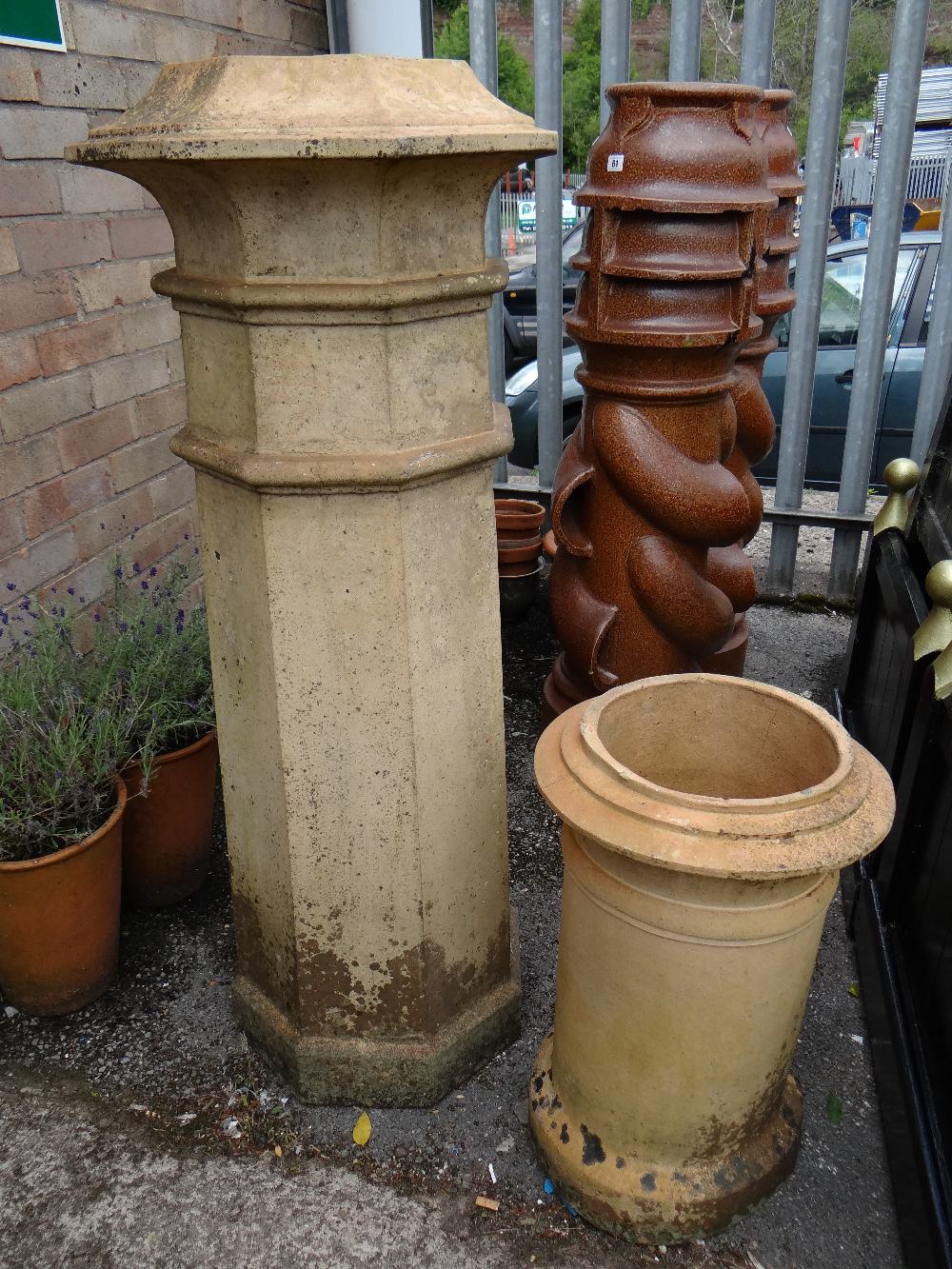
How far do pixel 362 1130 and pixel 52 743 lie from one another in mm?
1097

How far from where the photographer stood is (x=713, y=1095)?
6.03ft

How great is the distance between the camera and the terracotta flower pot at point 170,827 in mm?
2682

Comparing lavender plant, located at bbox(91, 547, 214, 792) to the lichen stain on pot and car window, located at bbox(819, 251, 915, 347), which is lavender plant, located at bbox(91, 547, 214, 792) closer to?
the lichen stain on pot

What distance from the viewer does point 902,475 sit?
9.37ft

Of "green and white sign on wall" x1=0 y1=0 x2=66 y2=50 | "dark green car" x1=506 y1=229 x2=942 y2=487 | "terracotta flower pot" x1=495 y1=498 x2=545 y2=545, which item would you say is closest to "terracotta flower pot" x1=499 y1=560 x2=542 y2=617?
"terracotta flower pot" x1=495 y1=498 x2=545 y2=545

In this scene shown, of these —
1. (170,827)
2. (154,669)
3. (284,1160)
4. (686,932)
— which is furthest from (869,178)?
(284,1160)

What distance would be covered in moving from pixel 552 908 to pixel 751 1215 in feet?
3.22

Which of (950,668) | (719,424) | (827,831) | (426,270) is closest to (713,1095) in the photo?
(827,831)

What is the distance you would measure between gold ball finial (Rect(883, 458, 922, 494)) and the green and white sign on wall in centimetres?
258

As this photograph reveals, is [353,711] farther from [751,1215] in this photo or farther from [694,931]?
[751,1215]

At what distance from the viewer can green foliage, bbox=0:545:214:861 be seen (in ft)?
7.63

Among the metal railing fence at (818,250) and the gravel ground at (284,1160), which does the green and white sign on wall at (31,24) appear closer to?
the metal railing fence at (818,250)

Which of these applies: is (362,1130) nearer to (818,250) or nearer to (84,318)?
(84,318)

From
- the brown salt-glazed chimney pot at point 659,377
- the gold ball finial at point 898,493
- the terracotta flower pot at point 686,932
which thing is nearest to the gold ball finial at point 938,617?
the terracotta flower pot at point 686,932
